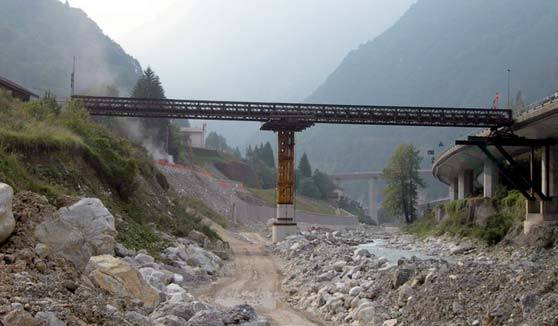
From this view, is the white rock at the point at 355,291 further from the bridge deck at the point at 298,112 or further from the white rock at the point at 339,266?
the bridge deck at the point at 298,112

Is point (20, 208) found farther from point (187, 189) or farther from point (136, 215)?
point (187, 189)

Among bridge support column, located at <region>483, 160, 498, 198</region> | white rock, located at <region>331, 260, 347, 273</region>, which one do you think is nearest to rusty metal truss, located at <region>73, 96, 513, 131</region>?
bridge support column, located at <region>483, 160, 498, 198</region>

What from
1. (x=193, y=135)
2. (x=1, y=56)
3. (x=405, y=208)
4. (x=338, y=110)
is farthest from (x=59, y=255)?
(x=1, y=56)

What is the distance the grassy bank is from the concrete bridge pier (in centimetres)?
409

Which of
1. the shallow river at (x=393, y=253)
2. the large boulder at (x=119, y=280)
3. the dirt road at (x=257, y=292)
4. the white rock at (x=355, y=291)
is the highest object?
the large boulder at (x=119, y=280)

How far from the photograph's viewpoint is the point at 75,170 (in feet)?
97.9

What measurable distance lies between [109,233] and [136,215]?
14.8 metres

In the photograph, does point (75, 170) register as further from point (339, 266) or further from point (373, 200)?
point (373, 200)

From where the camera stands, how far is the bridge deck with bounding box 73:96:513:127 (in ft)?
195

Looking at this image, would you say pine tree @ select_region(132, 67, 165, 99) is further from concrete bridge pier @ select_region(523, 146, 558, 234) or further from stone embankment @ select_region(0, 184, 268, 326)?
stone embankment @ select_region(0, 184, 268, 326)

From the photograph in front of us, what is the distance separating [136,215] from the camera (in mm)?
32312

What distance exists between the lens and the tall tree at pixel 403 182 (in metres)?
104

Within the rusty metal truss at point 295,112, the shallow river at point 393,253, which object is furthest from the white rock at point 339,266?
the rusty metal truss at point 295,112

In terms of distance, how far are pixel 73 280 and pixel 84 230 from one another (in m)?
4.71
